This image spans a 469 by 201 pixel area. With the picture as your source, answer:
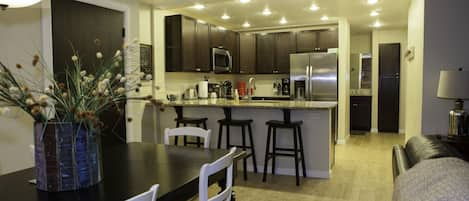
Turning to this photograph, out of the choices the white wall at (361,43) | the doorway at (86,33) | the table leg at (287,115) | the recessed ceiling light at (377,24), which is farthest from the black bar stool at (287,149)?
the white wall at (361,43)

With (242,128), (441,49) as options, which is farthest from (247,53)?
(441,49)

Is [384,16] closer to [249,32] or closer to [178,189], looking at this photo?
[249,32]

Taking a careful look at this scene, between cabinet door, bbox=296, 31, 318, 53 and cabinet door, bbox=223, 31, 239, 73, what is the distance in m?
1.27

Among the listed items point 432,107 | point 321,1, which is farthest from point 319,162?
point 321,1

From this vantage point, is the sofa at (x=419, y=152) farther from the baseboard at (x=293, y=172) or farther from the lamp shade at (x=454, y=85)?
the baseboard at (x=293, y=172)

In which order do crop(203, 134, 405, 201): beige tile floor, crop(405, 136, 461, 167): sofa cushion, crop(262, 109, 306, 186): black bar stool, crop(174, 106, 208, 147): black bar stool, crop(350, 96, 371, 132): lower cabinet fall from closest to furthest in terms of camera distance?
crop(405, 136, 461, 167): sofa cushion
crop(203, 134, 405, 201): beige tile floor
crop(262, 109, 306, 186): black bar stool
crop(174, 106, 208, 147): black bar stool
crop(350, 96, 371, 132): lower cabinet

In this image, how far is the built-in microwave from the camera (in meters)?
6.28

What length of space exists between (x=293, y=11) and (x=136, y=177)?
451 centimetres

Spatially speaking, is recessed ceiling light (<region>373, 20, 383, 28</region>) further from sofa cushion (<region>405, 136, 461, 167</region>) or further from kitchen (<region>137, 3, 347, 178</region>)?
sofa cushion (<region>405, 136, 461, 167</region>)

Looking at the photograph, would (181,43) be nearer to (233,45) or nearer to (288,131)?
(233,45)

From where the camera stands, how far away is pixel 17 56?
301 cm

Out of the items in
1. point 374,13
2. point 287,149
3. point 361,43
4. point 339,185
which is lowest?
point 339,185

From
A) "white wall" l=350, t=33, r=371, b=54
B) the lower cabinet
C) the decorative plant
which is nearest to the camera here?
the decorative plant

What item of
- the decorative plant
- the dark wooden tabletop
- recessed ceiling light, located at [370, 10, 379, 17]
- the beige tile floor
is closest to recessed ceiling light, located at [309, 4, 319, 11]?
recessed ceiling light, located at [370, 10, 379, 17]
